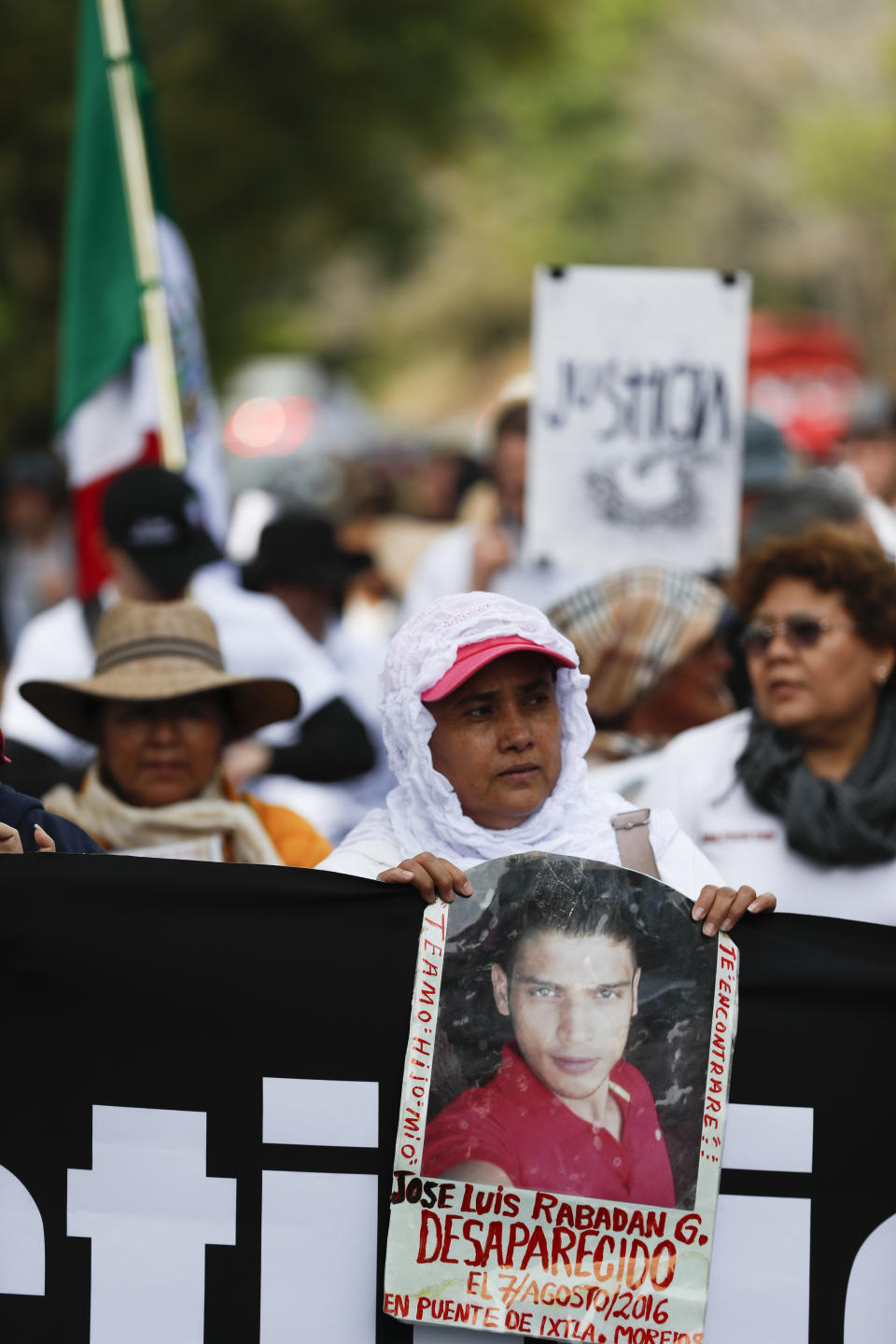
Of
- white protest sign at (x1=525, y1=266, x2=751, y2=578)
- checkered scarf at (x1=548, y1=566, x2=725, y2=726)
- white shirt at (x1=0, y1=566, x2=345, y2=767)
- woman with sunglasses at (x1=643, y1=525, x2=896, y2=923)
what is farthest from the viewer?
white protest sign at (x1=525, y1=266, x2=751, y2=578)

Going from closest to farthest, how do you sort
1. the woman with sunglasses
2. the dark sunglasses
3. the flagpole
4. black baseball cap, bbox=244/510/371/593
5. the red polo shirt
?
1. the red polo shirt
2. the woman with sunglasses
3. the dark sunglasses
4. the flagpole
5. black baseball cap, bbox=244/510/371/593

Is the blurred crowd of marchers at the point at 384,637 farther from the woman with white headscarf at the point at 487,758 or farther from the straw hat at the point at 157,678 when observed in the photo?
the woman with white headscarf at the point at 487,758

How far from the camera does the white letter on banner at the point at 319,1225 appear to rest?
2984 millimetres

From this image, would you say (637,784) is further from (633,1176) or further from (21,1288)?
(21,1288)

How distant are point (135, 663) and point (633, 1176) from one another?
5.69 ft

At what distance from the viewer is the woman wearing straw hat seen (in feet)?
13.0

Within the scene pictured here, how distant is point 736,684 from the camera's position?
4.83 metres

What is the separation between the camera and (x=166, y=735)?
409 cm

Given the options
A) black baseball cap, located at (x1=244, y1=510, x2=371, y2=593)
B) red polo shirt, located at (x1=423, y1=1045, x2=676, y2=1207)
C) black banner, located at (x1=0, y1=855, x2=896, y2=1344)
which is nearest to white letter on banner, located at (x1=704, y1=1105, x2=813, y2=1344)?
black banner, located at (x1=0, y1=855, x2=896, y2=1344)

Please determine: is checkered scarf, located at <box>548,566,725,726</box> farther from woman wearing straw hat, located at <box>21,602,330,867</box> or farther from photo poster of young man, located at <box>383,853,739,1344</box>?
photo poster of young man, located at <box>383,853,739,1344</box>

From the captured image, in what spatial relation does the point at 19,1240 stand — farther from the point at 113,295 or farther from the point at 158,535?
the point at 113,295

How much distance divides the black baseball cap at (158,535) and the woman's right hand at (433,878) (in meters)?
2.39

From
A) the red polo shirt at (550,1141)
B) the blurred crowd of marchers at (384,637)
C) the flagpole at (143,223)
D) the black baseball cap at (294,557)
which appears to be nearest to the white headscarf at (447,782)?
the red polo shirt at (550,1141)

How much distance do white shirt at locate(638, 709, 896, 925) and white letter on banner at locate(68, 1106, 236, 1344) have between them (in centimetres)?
149
